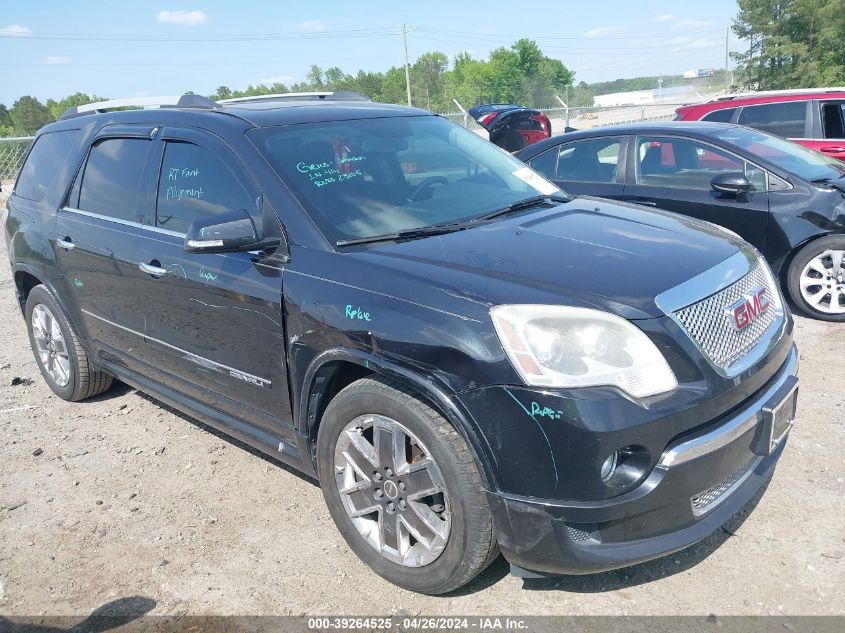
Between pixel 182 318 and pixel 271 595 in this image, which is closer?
pixel 271 595

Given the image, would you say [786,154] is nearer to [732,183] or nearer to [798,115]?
[732,183]

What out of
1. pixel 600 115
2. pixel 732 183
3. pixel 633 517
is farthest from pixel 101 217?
pixel 600 115

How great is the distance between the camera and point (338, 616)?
2.75 metres

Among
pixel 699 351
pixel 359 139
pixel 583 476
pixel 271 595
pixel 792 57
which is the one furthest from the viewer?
pixel 792 57

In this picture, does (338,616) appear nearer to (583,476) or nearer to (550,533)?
(550,533)

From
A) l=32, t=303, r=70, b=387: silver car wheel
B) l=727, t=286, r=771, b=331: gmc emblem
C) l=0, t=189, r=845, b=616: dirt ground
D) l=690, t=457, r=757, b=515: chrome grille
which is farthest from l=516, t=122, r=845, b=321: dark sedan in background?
l=32, t=303, r=70, b=387: silver car wheel

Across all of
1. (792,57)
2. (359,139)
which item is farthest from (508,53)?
(359,139)

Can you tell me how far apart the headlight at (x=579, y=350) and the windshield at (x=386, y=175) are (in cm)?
93

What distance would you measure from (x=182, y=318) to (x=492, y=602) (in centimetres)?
200

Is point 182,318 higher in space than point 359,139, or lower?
lower

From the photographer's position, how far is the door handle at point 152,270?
361 centimetres

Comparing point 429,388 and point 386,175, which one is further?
point 386,175

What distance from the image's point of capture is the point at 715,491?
8.45 feet

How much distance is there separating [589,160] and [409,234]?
162 inches
